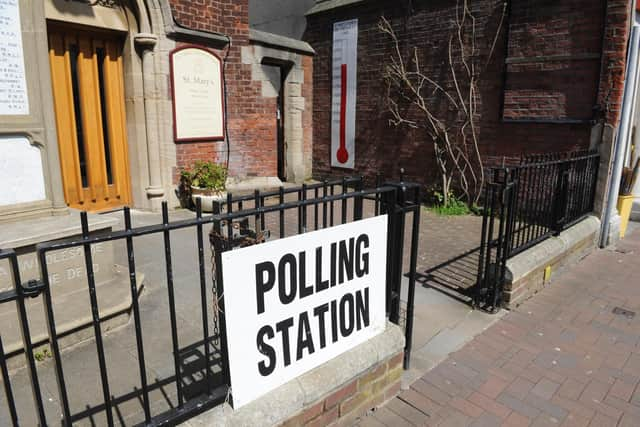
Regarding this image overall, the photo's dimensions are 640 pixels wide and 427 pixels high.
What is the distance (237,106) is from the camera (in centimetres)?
819

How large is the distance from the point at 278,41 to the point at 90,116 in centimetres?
426

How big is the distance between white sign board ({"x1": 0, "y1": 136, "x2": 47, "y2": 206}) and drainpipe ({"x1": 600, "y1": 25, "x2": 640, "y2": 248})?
652 cm

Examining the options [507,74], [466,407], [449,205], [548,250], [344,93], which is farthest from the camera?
[344,93]

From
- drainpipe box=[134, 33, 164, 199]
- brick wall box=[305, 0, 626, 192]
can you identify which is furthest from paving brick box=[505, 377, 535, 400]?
drainpipe box=[134, 33, 164, 199]

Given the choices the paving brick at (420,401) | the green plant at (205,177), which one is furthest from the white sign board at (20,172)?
the green plant at (205,177)

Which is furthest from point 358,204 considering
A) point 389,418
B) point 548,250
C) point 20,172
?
point 548,250

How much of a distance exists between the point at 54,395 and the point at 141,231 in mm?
1534

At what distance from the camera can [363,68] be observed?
367 inches

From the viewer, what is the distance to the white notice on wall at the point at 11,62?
303 cm

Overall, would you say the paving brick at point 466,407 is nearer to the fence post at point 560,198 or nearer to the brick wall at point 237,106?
the fence post at point 560,198

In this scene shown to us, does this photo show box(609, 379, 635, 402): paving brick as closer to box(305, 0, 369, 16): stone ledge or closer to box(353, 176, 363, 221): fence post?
box(353, 176, 363, 221): fence post

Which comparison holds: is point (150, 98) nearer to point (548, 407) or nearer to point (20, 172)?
point (20, 172)

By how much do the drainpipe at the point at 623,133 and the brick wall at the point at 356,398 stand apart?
4.74 m

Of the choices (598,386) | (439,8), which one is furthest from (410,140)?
(598,386)
